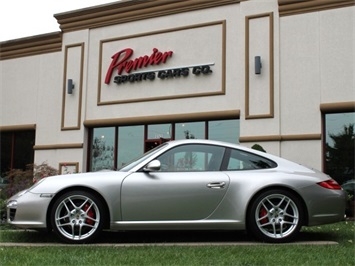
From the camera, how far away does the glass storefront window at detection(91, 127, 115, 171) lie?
15328 mm

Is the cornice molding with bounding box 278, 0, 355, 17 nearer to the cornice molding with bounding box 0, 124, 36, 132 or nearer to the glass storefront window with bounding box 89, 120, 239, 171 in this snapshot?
the glass storefront window with bounding box 89, 120, 239, 171

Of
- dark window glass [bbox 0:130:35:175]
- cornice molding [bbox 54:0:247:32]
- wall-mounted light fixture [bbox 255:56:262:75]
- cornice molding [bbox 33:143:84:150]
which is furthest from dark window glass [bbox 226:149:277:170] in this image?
dark window glass [bbox 0:130:35:175]

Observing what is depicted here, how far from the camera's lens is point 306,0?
12438mm

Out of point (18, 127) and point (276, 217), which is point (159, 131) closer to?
point (18, 127)

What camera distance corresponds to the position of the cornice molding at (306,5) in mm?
12023

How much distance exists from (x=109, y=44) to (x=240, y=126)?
579cm

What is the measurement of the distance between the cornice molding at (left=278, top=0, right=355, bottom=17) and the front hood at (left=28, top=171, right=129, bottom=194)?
9.10m

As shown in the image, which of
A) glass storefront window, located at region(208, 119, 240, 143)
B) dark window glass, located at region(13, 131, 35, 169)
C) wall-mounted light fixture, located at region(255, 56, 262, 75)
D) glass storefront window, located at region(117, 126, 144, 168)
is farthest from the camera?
dark window glass, located at region(13, 131, 35, 169)

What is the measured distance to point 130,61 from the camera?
1498 cm

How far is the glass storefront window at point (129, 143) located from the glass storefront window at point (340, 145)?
233 inches

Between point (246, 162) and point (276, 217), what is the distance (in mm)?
746

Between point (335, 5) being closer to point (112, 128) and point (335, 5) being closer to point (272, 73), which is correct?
point (272, 73)

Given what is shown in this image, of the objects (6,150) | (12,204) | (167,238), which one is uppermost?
(6,150)

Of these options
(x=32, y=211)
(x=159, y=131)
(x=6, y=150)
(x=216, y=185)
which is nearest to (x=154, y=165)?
(x=216, y=185)
